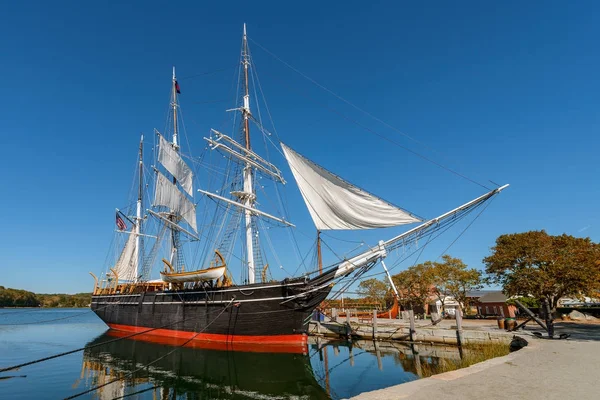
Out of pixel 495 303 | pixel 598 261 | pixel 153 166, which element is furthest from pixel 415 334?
pixel 153 166

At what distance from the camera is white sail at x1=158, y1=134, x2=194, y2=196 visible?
3839 centimetres

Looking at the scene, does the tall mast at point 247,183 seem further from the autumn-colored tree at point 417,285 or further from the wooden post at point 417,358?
the autumn-colored tree at point 417,285

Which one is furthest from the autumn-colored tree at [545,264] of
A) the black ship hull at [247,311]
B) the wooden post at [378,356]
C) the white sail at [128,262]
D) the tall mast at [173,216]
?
the white sail at [128,262]

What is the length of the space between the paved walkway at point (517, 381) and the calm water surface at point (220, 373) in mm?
4828

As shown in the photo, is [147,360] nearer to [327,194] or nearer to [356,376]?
[356,376]

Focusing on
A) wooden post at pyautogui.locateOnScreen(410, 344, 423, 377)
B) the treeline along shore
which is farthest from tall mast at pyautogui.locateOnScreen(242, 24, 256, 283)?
the treeline along shore

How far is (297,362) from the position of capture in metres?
16.8

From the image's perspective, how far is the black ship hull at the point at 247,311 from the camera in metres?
18.9

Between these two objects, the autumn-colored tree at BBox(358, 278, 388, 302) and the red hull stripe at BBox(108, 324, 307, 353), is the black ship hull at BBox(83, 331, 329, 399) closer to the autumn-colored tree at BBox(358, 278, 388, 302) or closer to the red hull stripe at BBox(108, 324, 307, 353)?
the red hull stripe at BBox(108, 324, 307, 353)

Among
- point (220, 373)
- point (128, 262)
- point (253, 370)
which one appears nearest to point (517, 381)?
point (253, 370)

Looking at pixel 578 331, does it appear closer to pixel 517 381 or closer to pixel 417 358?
pixel 417 358

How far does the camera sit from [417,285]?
37.1 metres

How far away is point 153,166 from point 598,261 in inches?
1726

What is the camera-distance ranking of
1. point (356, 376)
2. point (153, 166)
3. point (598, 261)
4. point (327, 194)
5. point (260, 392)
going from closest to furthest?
point (260, 392), point (356, 376), point (327, 194), point (598, 261), point (153, 166)
